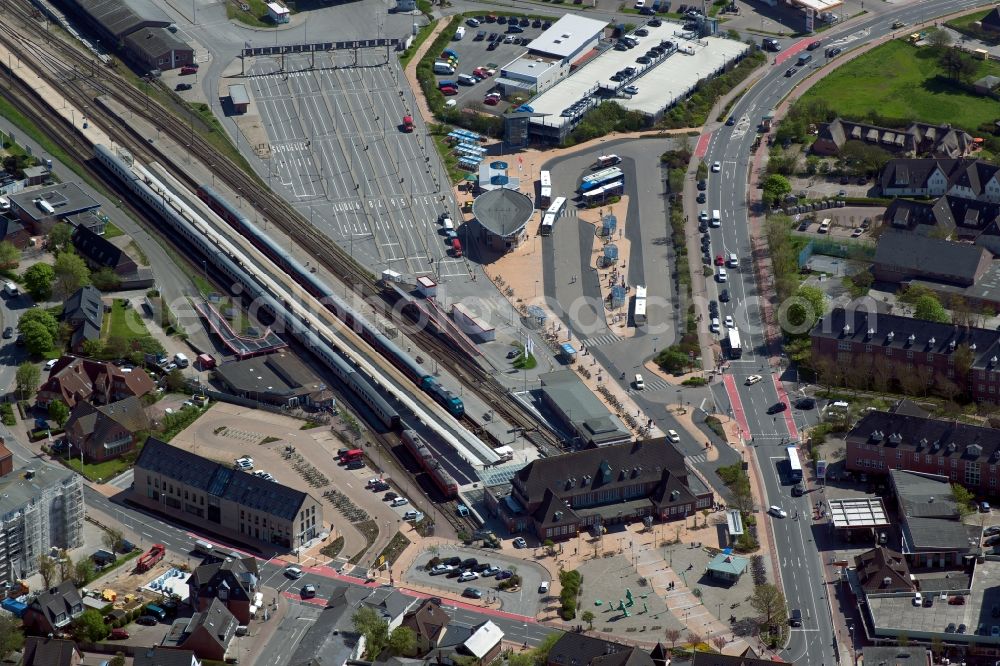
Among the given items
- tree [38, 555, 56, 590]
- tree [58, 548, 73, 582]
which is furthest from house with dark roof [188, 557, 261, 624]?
tree [38, 555, 56, 590]

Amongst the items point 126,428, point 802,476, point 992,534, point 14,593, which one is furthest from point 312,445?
point 992,534

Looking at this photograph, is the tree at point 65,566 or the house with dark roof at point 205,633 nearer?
the house with dark roof at point 205,633

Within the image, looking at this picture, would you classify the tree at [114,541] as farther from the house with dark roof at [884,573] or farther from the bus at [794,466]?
the house with dark roof at [884,573]

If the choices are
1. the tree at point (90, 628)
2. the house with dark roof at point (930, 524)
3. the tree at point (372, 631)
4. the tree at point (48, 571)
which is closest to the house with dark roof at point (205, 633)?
the tree at point (90, 628)

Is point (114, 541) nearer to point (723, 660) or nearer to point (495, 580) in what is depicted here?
point (495, 580)

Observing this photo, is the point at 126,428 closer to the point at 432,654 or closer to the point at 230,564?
the point at 230,564

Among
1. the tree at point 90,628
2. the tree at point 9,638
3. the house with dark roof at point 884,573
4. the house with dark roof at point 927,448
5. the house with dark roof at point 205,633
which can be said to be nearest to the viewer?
the tree at point 9,638
